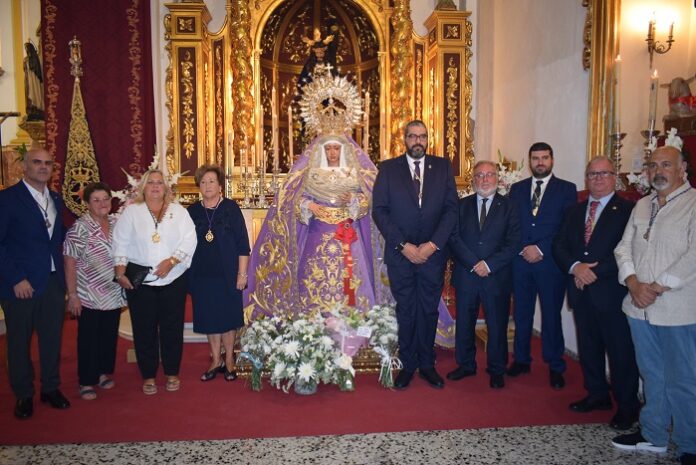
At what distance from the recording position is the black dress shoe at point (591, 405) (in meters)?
3.58

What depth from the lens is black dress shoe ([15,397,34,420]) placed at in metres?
3.53

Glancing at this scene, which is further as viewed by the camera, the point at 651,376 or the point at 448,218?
the point at 448,218

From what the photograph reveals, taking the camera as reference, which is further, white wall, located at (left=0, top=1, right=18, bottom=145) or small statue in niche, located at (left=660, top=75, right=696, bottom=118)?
white wall, located at (left=0, top=1, right=18, bottom=145)

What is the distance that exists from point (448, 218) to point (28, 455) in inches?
121

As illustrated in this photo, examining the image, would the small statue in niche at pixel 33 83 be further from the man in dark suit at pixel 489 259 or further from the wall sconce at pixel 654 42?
the wall sconce at pixel 654 42

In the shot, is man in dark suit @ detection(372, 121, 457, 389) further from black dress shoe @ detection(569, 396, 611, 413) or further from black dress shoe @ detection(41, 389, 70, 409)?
black dress shoe @ detection(41, 389, 70, 409)

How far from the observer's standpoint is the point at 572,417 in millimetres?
3525

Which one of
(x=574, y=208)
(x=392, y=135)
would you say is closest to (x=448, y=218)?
(x=574, y=208)

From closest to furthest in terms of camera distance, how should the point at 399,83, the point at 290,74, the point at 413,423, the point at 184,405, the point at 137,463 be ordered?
the point at 137,463 → the point at 413,423 → the point at 184,405 → the point at 399,83 → the point at 290,74

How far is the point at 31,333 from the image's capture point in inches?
143

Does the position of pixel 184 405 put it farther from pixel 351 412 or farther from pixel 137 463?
pixel 351 412

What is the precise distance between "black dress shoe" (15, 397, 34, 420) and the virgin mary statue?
5.67ft

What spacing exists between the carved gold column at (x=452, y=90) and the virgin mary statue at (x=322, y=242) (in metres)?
3.04

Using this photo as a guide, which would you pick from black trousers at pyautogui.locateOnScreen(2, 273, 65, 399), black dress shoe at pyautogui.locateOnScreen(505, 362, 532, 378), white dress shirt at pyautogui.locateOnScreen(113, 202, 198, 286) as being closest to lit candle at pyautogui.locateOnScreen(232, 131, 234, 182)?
white dress shirt at pyautogui.locateOnScreen(113, 202, 198, 286)
